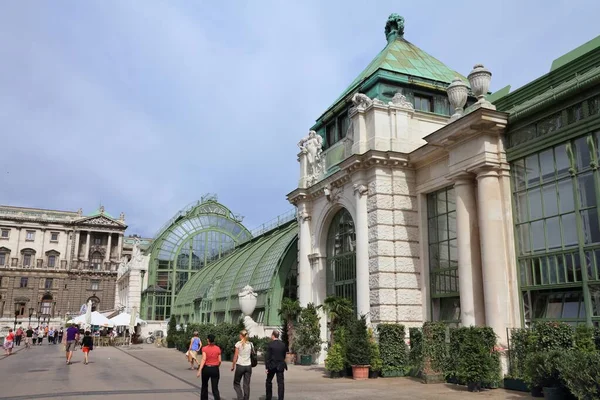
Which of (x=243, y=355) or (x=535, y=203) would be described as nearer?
(x=243, y=355)

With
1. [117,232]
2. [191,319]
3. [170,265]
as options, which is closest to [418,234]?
[191,319]

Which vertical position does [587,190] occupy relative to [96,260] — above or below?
below

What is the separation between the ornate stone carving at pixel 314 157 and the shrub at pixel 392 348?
33.0 feet

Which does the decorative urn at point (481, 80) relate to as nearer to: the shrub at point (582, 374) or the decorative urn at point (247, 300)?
the shrub at point (582, 374)

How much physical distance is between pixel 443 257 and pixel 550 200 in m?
5.31

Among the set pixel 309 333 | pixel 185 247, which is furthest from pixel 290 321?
pixel 185 247

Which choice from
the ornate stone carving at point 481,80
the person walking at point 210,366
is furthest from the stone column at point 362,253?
the person walking at point 210,366

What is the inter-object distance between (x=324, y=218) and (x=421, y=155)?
6.58 metres

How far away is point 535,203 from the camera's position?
53.4 ft

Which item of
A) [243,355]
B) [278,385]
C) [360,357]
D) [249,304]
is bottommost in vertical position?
[278,385]

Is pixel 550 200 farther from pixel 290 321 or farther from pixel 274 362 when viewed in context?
pixel 290 321

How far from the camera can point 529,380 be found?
41.4 feet

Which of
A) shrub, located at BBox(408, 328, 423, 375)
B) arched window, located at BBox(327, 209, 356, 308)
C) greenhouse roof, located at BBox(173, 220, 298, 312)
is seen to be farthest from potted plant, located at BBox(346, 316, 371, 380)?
greenhouse roof, located at BBox(173, 220, 298, 312)

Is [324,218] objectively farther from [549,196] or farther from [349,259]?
[549,196]
